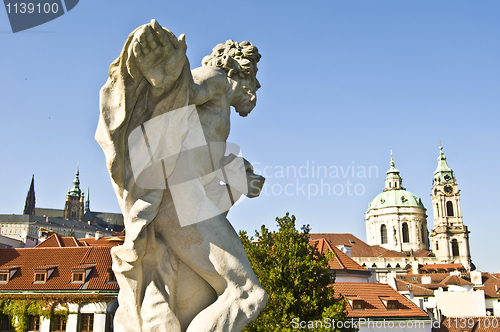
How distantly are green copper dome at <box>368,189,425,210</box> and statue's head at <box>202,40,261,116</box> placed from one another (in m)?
134

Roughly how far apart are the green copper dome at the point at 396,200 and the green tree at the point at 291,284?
11827cm

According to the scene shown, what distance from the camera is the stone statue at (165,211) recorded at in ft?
11.4

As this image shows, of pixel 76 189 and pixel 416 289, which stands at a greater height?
pixel 76 189

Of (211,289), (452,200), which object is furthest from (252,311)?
(452,200)

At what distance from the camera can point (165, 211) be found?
375cm

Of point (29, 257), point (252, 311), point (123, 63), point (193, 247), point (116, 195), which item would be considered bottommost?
point (252, 311)

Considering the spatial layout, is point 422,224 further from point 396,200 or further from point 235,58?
point 235,58

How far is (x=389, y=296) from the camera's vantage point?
32.3 m

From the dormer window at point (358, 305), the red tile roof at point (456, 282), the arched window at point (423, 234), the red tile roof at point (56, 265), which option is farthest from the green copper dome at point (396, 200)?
the red tile roof at point (56, 265)

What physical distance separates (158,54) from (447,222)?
441 ft

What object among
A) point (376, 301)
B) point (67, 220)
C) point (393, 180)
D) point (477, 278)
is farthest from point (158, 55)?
point (67, 220)

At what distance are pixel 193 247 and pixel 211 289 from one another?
1.27ft

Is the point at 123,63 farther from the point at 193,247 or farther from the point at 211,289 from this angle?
the point at 211,289

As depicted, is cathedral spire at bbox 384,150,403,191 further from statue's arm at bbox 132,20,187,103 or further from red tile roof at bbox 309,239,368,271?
statue's arm at bbox 132,20,187,103
